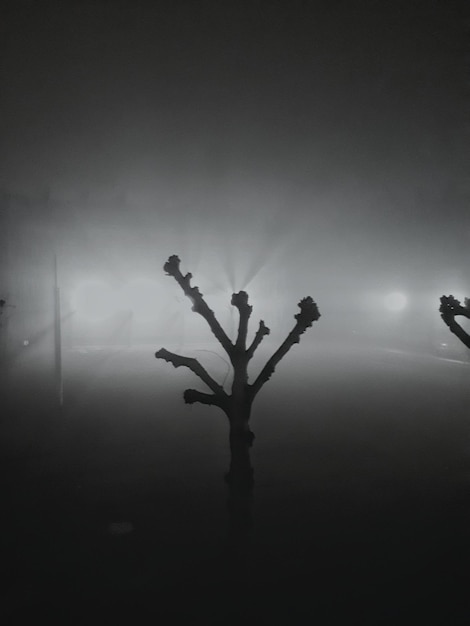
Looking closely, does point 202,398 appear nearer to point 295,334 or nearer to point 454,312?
point 295,334

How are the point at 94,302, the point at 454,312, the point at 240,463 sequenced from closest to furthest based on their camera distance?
the point at 240,463
the point at 454,312
the point at 94,302

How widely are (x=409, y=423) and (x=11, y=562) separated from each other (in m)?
16.3

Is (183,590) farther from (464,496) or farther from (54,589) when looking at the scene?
(464,496)

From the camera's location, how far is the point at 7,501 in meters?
8.53

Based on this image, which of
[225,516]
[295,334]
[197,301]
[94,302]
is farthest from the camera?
[94,302]

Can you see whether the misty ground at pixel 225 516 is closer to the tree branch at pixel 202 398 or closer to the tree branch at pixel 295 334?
the tree branch at pixel 202 398

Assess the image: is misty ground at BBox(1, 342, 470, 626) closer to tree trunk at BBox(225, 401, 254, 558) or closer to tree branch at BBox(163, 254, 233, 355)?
tree trunk at BBox(225, 401, 254, 558)

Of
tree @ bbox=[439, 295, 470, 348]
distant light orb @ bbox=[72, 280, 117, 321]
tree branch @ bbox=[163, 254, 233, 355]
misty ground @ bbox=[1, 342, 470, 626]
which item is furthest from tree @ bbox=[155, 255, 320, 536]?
distant light orb @ bbox=[72, 280, 117, 321]

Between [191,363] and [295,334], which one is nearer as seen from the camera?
[191,363]

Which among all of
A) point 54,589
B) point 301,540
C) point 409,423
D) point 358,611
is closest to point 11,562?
point 54,589

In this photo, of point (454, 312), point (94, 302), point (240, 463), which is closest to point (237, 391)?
point (240, 463)

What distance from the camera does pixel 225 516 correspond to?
7949 mm

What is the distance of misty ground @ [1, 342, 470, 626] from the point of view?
5.23m

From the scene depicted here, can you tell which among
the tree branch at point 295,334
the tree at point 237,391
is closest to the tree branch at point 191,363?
the tree at point 237,391
